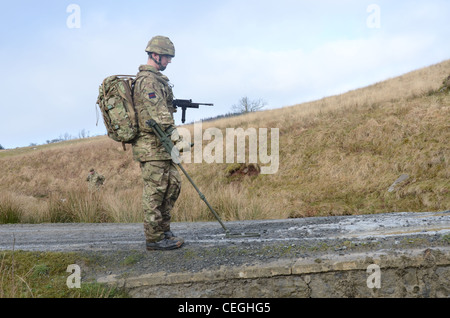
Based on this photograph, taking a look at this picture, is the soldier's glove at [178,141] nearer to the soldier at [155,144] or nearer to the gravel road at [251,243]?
the soldier at [155,144]

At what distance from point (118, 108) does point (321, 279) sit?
3135 millimetres

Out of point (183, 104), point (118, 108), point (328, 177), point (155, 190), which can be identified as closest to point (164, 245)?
point (155, 190)

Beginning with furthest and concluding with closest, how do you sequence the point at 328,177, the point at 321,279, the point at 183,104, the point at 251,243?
the point at 328,177
the point at 183,104
the point at 251,243
the point at 321,279

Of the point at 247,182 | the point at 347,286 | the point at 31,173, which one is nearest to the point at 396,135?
the point at 247,182

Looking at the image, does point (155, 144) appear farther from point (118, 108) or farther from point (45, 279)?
point (45, 279)

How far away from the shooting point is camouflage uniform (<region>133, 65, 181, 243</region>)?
4.63 metres

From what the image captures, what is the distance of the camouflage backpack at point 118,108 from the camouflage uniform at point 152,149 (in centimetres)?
10

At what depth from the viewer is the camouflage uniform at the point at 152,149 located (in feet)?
15.2

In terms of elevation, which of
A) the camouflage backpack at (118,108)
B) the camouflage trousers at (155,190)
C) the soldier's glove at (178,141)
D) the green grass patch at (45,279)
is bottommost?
the green grass patch at (45,279)

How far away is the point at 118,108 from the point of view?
4.66m

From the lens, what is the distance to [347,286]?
144 inches

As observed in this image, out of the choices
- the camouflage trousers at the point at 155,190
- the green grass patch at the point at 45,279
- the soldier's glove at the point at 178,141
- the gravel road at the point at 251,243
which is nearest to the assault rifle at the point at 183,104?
the soldier's glove at the point at 178,141

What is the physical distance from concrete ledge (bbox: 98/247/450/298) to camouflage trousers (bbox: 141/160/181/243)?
3.46 ft

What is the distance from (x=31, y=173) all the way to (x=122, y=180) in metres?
10.9
